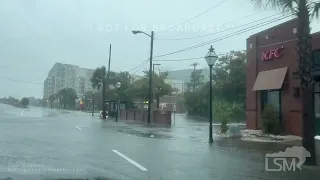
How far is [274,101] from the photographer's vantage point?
23.4m

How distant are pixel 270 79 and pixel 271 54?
1527mm

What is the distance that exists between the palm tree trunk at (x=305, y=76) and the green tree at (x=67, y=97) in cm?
11507

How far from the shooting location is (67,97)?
13188 centimetres

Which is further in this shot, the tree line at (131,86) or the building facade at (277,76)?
the tree line at (131,86)

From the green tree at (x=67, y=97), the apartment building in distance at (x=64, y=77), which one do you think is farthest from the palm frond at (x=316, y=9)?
the green tree at (x=67, y=97)

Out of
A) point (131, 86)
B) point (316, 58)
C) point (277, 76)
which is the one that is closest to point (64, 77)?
point (131, 86)

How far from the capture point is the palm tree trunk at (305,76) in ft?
37.8

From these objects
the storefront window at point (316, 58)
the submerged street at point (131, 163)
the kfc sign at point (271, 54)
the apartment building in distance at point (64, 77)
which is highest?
the apartment building in distance at point (64, 77)

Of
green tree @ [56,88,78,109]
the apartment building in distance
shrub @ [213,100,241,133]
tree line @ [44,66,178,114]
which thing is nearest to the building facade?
shrub @ [213,100,241,133]

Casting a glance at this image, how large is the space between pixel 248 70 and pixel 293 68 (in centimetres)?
507

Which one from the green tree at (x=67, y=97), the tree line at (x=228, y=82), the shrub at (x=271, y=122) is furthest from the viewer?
the green tree at (x=67, y=97)

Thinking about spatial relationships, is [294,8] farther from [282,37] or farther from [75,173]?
[282,37]

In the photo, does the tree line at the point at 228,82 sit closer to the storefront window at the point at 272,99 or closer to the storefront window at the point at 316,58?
the storefront window at the point at 272,99

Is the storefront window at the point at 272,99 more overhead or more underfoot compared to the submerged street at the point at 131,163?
more overhead
